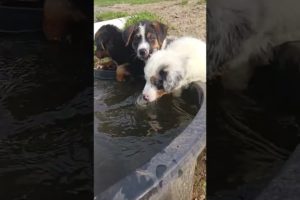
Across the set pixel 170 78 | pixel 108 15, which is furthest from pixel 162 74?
pixel 108 15

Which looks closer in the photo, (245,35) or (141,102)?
(141,102)

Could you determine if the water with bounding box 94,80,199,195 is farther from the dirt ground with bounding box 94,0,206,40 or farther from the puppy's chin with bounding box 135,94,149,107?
the dirt ground with bounding box 94,0,206,40

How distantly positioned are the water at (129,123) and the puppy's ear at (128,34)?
129 millimetres

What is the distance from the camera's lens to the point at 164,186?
45.7 inches

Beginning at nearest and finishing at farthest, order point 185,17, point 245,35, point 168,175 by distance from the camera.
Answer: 1. point 168,175
2. point 185,17
3. point 245,35

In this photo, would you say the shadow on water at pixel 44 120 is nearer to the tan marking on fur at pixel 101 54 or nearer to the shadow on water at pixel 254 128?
the tan marking on fur at pixel 101 54

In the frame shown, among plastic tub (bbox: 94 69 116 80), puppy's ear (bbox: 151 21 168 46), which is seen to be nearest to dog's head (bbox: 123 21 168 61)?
puppy's ear (bbox: 151 21 168 46)

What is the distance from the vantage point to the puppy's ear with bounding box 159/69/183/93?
1334mm

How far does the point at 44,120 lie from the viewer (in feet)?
4.88

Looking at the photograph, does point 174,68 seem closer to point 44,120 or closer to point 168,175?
point 168,175

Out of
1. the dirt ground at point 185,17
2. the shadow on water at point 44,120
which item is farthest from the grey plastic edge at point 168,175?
the shadow on water at point 44,120

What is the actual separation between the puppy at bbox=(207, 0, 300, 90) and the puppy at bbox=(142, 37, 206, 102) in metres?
0.07

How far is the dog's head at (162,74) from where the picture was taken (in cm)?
133

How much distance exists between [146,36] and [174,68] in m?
0.13
